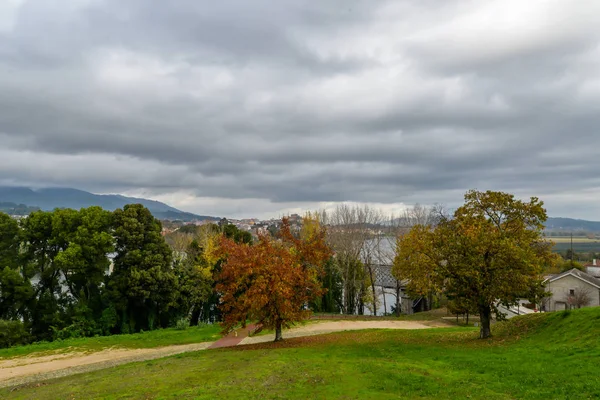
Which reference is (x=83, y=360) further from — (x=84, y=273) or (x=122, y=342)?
(x=84, y=273)

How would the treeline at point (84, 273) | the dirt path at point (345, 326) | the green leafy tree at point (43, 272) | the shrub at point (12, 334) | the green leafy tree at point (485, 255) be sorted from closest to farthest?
the green leafy tree at point (485, 255), the shrub at point (12, 334), the dirt path at point (345, 326), the treeline at point (84, 273), the green leafy tree at point (43, 272)

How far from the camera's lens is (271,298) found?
22.6m

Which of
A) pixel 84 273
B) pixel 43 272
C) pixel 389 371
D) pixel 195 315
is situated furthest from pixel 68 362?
pixel 389 371

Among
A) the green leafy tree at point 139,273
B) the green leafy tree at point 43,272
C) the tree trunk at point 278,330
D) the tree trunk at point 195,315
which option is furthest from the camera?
the tree trunk at point 195,315

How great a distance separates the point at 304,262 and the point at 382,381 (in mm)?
14443

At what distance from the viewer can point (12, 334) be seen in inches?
1159

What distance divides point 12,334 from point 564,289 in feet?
207

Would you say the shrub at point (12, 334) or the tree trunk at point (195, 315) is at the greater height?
the shrub at point (12, 334)

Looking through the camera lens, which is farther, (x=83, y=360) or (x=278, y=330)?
(x=278, y=330)

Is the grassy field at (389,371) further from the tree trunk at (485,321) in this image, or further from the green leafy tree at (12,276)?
the green leafy tree at (12,276)

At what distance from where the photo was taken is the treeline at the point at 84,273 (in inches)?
1281

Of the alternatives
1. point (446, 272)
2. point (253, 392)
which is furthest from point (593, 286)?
point (253, 392)

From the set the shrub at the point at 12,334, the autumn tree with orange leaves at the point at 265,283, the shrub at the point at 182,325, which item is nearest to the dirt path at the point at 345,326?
the autumn tree with orange leaves at the point at 265,283

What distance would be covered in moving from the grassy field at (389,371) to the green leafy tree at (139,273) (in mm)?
13551
